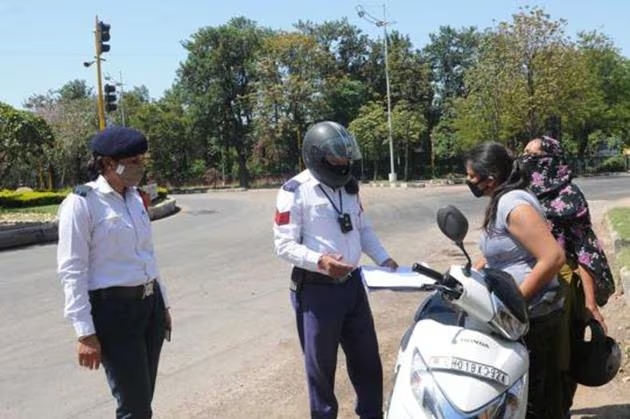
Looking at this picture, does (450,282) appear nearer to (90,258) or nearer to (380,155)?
(90,258)

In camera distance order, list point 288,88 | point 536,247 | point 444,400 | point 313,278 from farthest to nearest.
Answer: point 288,88
point 313,278
point 536,247
point 444,400

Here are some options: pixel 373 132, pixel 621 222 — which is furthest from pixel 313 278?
pixel 373 132

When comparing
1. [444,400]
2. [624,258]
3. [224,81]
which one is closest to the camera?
[444,400]

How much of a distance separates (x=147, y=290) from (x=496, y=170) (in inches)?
70.5

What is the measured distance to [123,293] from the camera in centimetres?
342

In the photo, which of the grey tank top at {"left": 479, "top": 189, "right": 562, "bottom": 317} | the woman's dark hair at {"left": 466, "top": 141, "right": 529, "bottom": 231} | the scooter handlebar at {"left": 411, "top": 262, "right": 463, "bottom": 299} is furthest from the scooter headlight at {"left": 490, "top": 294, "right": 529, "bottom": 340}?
the woman's dark hair at {"left": 466, "top": 141, "right": 529, "bottom": 231}

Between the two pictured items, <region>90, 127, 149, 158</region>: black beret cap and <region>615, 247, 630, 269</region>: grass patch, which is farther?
<region>615, 247, 630, 269</region>: grass patch

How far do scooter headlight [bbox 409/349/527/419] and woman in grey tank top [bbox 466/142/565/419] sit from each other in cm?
54

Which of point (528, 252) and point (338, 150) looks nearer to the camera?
point (528, 252)

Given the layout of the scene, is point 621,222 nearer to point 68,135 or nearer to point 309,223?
point 309,223

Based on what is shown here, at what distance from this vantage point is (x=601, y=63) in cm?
5162

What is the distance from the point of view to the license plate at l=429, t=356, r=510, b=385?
9.41 ft

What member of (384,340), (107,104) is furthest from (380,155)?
(384,340)

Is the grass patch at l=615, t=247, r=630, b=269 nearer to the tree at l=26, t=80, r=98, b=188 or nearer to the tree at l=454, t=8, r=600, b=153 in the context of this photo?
the tree at l=454, t=8, r=600, b=153
